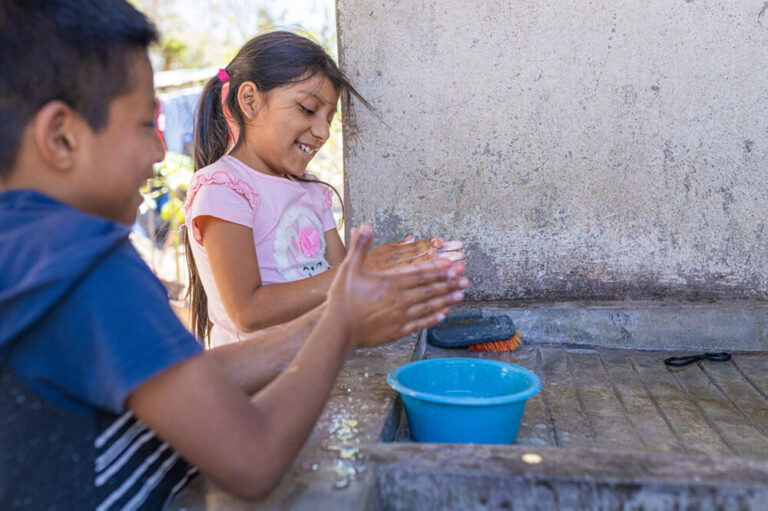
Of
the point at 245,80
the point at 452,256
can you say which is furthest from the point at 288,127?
the point at 452,256

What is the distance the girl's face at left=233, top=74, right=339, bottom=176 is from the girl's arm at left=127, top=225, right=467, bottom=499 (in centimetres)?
→ 112

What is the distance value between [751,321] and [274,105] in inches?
78.6

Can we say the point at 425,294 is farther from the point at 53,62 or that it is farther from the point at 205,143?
the point at 205,143

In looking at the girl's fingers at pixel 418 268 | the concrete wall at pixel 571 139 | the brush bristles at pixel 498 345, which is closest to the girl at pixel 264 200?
the concrete wall at pixel 571 139

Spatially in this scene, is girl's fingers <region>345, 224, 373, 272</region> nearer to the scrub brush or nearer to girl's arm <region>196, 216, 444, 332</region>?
girl's arm <region>196, 216, 444, 332</region>

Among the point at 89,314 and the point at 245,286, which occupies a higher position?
the point at 89,314

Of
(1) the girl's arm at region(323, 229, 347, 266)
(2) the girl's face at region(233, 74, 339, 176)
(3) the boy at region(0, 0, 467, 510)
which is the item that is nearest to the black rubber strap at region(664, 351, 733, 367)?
(1) the girl's arm at region(323, 229, 347, 266)

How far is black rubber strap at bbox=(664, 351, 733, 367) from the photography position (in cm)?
228

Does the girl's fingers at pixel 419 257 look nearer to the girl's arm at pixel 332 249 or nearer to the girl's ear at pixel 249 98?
the girl's arm at pixel 332 249

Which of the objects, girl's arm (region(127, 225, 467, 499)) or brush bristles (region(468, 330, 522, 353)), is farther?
brush bristles (region(468, 330, 522, 353))

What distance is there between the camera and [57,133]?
931 mm

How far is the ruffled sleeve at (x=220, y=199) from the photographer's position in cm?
194

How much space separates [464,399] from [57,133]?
3.43 ft

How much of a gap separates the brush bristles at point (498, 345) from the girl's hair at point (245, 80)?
104cm
